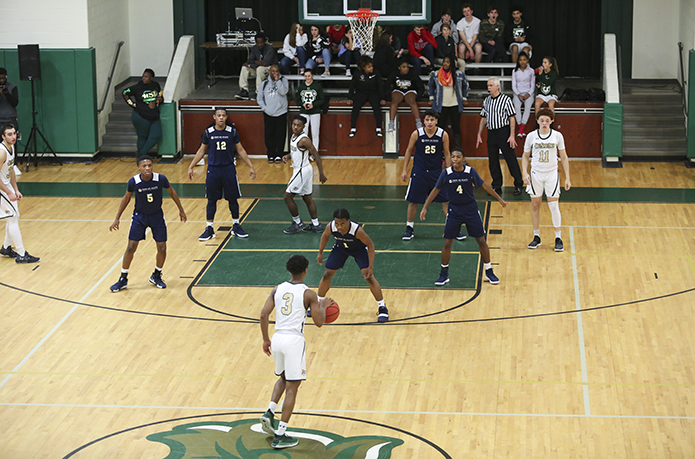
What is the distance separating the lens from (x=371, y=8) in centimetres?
1839

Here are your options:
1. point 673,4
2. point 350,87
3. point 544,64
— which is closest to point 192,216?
point 350,87

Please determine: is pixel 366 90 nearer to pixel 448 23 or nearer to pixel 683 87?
pixel 448 23

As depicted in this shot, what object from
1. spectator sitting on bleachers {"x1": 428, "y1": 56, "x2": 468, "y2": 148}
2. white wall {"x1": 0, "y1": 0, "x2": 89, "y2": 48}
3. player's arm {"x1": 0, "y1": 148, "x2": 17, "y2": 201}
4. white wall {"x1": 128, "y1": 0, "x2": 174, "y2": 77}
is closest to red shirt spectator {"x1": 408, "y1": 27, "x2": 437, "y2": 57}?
spectator sitting on bleachers {"x1": 428, "y1": 56, "x2": 468, "y2": 148}

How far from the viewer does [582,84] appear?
67.2 feet

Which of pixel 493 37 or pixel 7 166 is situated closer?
pixel 7 166

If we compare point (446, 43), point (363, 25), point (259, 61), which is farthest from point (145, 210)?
point (446, 43)

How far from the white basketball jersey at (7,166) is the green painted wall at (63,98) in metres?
6.22

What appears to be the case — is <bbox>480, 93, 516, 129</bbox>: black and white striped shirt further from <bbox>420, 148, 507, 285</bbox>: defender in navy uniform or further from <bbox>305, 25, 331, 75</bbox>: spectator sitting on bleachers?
<bbox>305, 25, 331, 75</bbox>: spectator sitting on bleachers

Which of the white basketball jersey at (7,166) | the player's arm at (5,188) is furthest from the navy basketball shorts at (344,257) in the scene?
the white basketball jersey at (7,166)

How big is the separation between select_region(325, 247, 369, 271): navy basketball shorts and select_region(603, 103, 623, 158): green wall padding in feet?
30.0

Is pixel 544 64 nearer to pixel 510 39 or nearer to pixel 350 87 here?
pixel 510 39

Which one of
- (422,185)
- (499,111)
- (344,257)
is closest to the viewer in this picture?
(344,257)

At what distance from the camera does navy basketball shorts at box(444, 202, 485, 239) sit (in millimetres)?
11379

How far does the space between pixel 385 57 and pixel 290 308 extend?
11.5m
